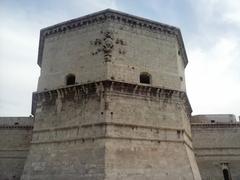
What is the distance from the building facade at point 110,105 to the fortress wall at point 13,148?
4.3 inches

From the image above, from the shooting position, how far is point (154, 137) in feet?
39.9

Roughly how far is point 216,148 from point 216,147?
0.06 meters

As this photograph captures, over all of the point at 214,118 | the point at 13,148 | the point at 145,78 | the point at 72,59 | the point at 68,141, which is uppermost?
the point at 72,59

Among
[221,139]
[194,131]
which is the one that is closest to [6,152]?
[194,131]

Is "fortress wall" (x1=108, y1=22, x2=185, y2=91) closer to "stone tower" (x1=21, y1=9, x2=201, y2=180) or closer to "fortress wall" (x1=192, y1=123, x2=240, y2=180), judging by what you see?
"stone tower" (x1=21, y1=9, x2=201, y2=180)

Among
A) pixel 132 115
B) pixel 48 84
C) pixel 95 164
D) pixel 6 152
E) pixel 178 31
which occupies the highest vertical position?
pixel 178 31

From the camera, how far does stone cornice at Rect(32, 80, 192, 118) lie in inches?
486

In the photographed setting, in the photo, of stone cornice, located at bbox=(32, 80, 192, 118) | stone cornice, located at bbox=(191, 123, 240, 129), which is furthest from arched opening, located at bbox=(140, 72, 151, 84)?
stone cornice, located at bbox=(191, 123, 240, 129)

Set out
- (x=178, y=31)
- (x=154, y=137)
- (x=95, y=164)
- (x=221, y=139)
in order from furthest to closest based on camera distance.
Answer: (x=221, y=139)
(x=178, y=31)
(x=154, y=137)
(x=95, y=164)

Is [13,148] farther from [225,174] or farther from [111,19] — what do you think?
[225,174]

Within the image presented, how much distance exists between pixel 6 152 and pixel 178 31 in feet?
37.9

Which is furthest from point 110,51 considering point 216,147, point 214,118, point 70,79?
point 214,118

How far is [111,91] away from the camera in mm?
12320

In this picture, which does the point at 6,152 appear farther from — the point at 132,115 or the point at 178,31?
the point at 178,31
